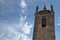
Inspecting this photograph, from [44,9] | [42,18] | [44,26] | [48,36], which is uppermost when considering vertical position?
[44,9]

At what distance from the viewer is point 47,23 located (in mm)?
22062

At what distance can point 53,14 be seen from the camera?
75.8 feet

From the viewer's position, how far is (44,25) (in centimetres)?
2203

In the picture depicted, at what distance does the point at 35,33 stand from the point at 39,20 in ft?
7.55

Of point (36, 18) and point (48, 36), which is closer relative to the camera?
point (48, 36)

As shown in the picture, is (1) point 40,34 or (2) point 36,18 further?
(2) point 36,18

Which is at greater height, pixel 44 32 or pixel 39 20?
pixel 39 20

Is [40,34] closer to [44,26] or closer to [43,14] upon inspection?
[44,26]

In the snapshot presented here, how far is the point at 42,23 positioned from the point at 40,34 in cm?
186

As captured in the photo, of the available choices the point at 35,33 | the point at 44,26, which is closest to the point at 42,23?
the point at 44,26

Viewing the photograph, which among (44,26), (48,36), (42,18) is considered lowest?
(48,36)

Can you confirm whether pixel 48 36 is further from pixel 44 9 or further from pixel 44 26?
pixel 44 9

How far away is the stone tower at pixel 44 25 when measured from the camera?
836 inches

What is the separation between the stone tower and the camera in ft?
69.7
